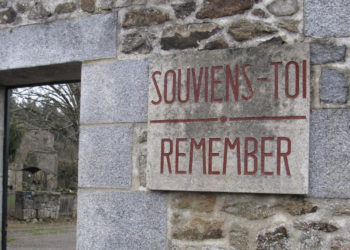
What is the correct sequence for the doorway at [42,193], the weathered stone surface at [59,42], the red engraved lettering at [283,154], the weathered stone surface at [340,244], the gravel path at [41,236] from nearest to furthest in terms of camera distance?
the weathered stone surface at [340,244], the red engraved lettering at [283,154], the weathered stone surface at [59,42], the gravel path at [41,236], the doorway at [42,193]

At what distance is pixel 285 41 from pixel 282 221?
1000 mm

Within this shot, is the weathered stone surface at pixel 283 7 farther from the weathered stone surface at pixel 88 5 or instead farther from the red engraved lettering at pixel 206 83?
the weathered stone surface at pixel 88 5

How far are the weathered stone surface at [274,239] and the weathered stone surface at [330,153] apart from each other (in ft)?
0.87

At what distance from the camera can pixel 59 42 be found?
3201 millimetres

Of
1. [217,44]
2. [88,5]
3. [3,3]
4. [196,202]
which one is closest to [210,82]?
[217,44]

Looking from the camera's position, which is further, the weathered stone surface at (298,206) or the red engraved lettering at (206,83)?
the red engraved lettering at (206,83)

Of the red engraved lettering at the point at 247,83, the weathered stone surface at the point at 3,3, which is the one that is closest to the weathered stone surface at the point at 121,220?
the red engraved lettering at the point at 247,83

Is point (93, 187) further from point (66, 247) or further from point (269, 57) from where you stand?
point (66, 247)

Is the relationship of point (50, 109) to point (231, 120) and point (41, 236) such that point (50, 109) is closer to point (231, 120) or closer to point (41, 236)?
point (41, 236)

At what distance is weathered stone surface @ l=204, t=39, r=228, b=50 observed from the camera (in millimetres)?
2744

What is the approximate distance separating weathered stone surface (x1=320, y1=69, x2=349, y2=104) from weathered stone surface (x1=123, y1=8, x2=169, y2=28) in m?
1.04

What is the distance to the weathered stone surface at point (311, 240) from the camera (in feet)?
8.00

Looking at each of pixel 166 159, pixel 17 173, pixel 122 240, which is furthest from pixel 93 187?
pixel 17 173

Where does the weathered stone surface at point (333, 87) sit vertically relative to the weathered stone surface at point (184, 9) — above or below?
below
